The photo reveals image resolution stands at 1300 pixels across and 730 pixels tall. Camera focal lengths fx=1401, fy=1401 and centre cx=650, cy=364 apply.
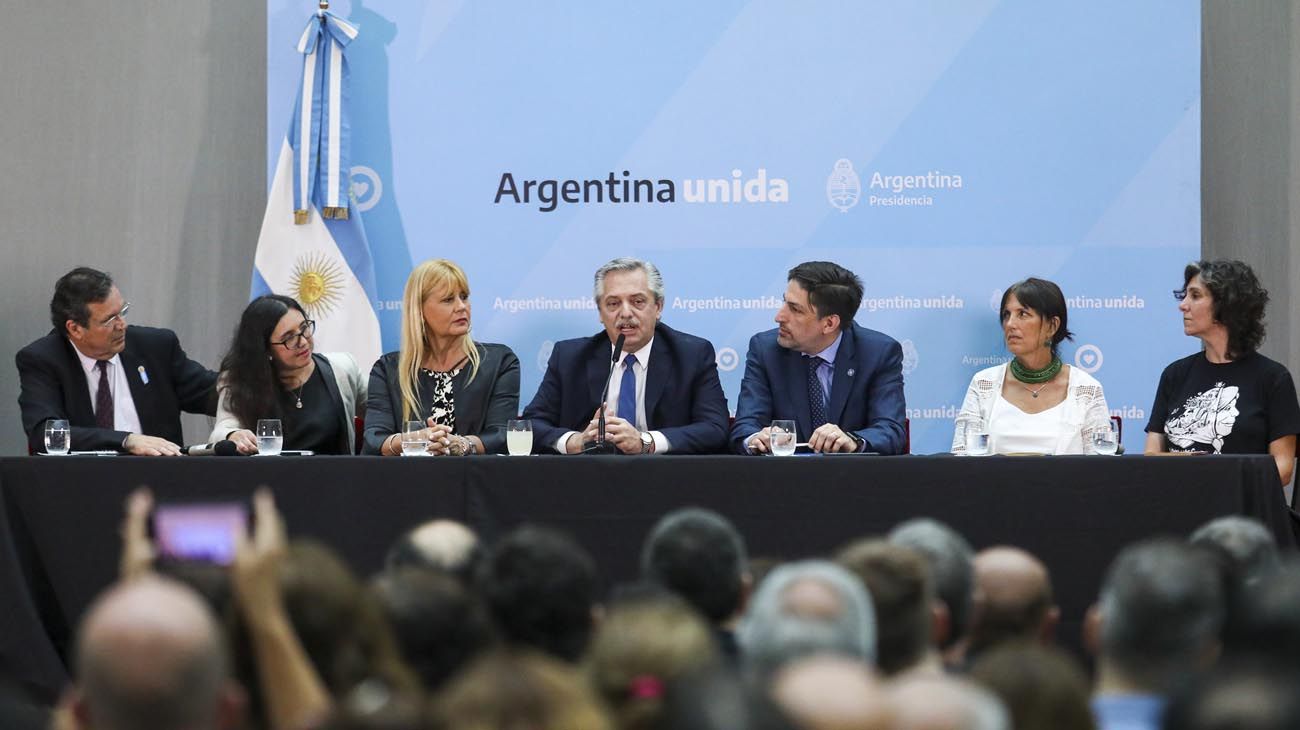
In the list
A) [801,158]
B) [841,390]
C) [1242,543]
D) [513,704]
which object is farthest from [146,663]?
[801,158]

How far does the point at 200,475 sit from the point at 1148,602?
101 inches

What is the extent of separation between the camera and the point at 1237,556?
2.09 meters

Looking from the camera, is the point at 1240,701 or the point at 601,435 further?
the point at 601,435

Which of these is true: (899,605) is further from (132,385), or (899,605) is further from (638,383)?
(132,385)

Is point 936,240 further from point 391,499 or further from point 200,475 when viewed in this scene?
point 200,475

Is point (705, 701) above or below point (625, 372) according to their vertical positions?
below

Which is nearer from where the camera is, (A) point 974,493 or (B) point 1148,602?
(B) point 1148,602

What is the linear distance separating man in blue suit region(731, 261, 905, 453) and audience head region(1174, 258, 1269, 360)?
A: 92cm

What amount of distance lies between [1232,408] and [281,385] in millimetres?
2932

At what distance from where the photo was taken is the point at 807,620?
1.50 metres

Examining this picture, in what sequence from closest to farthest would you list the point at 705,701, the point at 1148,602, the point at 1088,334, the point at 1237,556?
the point at 705,701 < the point at 1148,602 < the point at 1237,556 < the point at 1088,334

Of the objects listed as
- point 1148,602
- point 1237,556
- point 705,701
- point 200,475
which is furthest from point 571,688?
point 200,475

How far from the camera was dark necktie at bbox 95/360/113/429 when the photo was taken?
476 cm

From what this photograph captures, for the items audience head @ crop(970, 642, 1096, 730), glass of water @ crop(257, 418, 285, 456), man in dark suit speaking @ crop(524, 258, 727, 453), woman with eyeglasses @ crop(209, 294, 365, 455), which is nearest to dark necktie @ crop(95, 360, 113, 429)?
woman with eyeglasses @ crop(209, 294, 365, 455)
